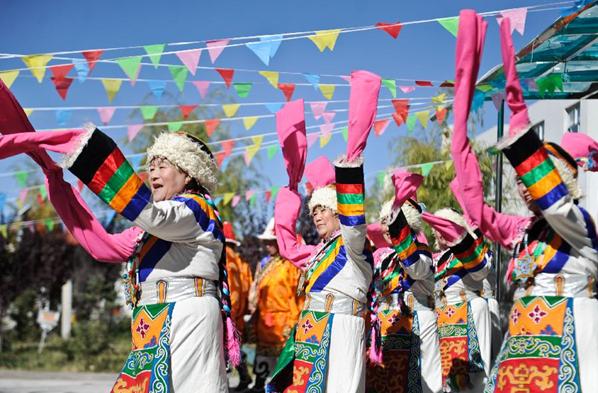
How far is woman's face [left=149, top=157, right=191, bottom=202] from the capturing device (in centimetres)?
482

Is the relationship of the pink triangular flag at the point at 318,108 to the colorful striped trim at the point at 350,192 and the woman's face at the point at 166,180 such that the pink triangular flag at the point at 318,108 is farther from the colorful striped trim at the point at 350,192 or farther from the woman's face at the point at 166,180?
the woman's face at the point at 166,180

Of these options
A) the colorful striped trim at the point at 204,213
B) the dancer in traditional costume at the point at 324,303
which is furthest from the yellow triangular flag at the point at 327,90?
the colorful striped trim at the point at 204,213

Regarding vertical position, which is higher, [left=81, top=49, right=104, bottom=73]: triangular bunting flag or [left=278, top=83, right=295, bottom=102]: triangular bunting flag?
[left=278, top=83, right=295, bottom=102]: triangular bunting flag

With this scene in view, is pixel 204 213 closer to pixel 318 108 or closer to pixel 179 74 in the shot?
pixel 179 74

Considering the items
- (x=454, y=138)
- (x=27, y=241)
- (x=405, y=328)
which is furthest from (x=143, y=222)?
(x=27, y=241)

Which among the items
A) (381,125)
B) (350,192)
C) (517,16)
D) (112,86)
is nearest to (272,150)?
(381,125)

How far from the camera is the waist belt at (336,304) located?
18.9 ft

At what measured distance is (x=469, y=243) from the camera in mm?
5445

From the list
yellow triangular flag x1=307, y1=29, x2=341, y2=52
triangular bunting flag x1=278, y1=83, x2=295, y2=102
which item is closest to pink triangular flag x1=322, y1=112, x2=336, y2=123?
triangular bunting flag x1=278, y1=83, x2=295, y2=102

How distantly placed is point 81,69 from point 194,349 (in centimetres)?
380

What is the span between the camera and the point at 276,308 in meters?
10.5

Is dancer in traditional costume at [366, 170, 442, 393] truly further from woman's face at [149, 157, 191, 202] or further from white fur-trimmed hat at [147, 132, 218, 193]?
woman's face at [149, 157, 191, 202]

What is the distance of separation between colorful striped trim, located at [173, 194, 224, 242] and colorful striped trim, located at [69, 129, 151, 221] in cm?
47

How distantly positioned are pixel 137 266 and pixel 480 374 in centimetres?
416
